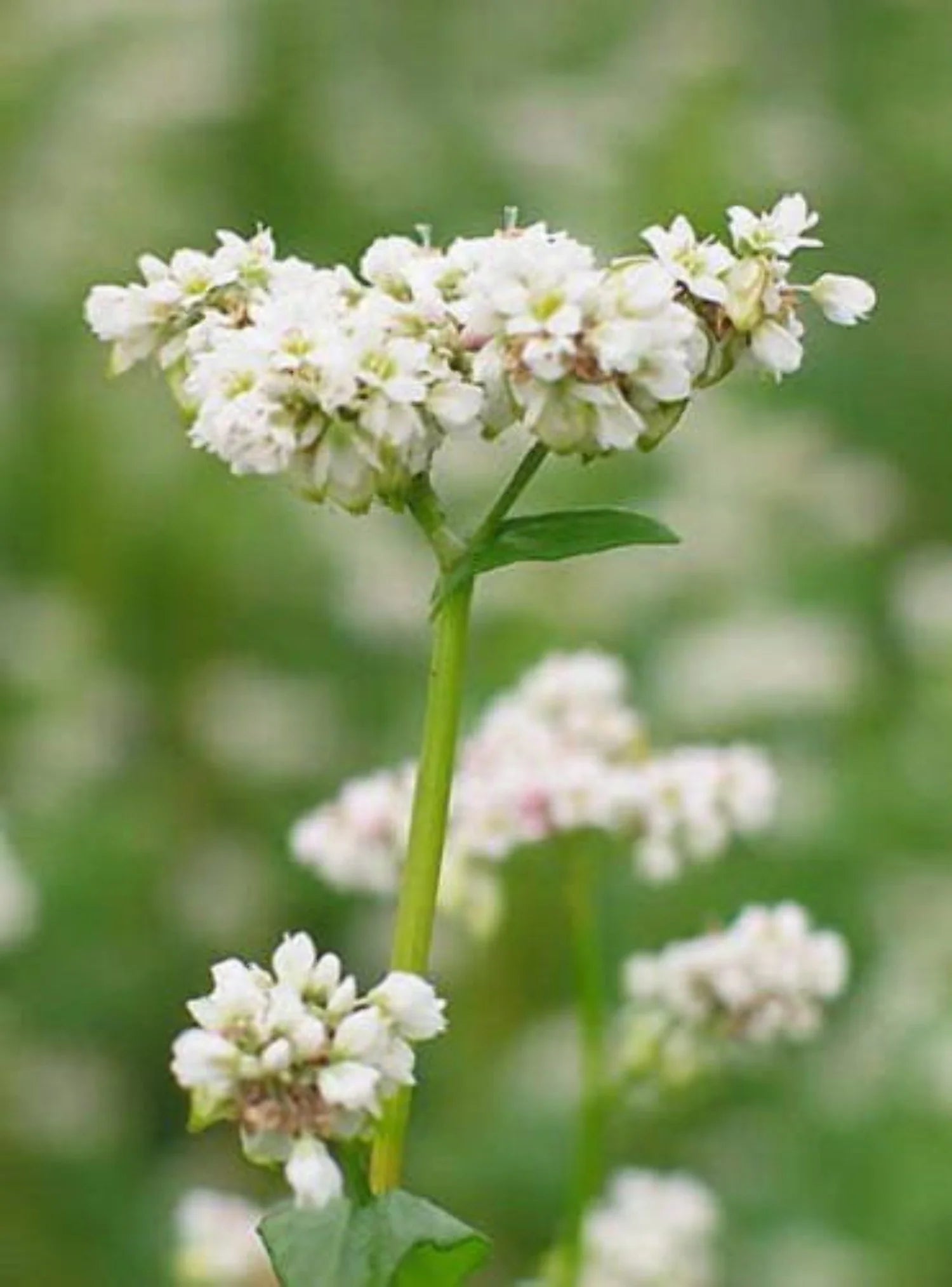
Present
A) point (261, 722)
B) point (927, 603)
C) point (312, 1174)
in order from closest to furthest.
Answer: point (312, 1174), point (927, 603), point (261, 722)

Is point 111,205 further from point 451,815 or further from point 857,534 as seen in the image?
point 451,815

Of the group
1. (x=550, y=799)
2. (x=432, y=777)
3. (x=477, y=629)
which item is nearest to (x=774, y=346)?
(x=432, y=777)

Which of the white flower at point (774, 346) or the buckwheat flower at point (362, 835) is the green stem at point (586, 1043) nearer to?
the buckwheat flower at point (362, 835)

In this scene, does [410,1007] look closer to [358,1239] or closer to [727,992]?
[358,1239]

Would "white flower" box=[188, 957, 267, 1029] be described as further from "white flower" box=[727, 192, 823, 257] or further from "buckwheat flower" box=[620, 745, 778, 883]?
"buckwheat flower" box=[620, 745, 778, 883]

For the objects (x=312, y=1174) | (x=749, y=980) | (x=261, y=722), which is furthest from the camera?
(x=261, y=722)

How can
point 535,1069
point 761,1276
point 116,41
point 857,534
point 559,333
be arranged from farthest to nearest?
point 116,41, point 857,534, point 535,1069, point 761,1276, point 559,333

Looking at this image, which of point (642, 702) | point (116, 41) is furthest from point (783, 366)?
point (116, 41)
